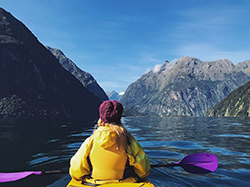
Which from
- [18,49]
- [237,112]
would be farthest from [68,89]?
[237,112]

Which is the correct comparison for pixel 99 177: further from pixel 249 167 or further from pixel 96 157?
pixel 249 167

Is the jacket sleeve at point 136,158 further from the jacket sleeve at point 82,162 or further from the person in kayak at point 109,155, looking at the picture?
the jacket sleeve at point 82,162

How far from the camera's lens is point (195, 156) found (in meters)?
7.21

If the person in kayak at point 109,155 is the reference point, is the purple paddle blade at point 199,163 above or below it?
below

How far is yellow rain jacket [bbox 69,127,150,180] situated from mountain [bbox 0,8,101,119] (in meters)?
101

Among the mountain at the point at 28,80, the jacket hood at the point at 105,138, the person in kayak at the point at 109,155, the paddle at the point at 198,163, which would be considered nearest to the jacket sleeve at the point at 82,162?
the person in kayak at the point at 109,155

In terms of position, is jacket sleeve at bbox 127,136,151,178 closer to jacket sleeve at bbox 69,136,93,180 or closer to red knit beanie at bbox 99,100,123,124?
red knit beanie at bbox 99,100,123,124

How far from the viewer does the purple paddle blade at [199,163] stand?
6.80 metres

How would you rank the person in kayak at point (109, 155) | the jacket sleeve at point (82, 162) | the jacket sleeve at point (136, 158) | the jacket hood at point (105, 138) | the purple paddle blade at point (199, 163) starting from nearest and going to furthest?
the jacket hood at point (105, 138) → the person in kayak at point (109, 155) → the jacket sleeve at point (82, 162) → the jacket sleeve at point (136, 158) → the purple paddle blade at point (199, 163)

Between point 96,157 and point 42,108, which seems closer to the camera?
point 96,157

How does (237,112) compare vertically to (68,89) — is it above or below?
below

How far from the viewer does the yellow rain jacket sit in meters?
4.52

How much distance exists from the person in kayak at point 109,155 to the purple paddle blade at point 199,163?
280 centimetres

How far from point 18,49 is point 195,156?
531ft
